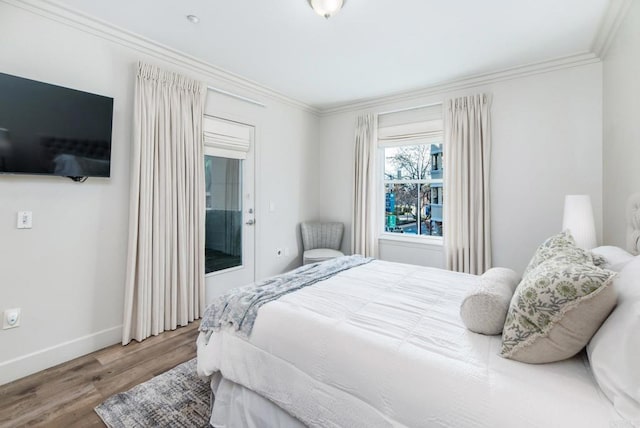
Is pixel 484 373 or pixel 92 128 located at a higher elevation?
pixel 92 128

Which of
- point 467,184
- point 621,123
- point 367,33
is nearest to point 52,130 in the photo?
point 367,33

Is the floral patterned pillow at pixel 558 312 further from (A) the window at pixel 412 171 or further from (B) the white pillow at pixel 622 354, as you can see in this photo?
(A) the window at pixel 412 171

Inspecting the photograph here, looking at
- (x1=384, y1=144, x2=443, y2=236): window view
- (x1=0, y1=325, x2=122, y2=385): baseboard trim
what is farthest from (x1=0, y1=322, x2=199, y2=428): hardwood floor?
(x1=384, y1=144, x2=443, y2=236): window view

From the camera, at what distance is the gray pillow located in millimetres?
1269

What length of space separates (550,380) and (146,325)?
2.89 meters

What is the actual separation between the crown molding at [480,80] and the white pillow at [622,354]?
9.30 feet

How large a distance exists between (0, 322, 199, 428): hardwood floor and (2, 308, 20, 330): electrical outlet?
1.30ft

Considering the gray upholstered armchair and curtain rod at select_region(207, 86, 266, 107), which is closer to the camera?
curtain rod at select_region(207, 86, 266, 107)

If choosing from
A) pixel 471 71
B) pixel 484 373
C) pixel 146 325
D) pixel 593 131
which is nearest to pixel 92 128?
pixel 146 325

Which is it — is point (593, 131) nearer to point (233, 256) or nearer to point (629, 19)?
point (629, 19)

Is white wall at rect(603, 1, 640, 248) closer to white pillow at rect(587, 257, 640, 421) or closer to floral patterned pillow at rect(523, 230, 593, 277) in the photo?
floral patterned pillow at rect(523, 230, 593, 277)

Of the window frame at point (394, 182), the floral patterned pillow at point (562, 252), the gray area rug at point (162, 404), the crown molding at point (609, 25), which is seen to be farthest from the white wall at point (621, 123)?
the gray area rug at point (162, 404)

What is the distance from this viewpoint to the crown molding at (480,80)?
282 centimetres

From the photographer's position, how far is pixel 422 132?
12.2 ft
